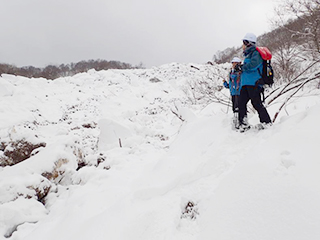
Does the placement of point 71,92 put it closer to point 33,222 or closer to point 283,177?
point 33,222

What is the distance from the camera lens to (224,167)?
2.21 meters

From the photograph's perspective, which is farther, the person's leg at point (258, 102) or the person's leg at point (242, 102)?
the person's leg at point (242, 102)

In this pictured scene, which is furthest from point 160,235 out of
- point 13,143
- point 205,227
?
point 13,143

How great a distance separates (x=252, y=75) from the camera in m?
2.86

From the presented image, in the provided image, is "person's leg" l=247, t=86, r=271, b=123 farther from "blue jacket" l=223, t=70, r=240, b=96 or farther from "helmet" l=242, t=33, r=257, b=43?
"helmet" l=242, t=33, r=257, b=43

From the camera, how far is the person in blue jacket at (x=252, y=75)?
108 inches

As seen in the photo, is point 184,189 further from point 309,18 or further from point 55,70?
point 55,70

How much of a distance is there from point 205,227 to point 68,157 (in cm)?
396

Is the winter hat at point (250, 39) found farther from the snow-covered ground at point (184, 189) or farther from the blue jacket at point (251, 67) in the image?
the snow-covered ground at point (184, 189)

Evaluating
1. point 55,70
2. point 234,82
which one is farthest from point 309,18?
point 55,70

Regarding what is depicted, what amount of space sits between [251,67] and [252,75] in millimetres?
162

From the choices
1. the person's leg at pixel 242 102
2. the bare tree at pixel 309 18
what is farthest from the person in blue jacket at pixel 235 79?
the bare tree at pixel 309 18

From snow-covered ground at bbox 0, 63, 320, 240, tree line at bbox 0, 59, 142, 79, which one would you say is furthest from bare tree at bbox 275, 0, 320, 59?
tree line at bbox 0, 59, 142, 79

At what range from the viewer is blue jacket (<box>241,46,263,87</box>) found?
2.73 m
